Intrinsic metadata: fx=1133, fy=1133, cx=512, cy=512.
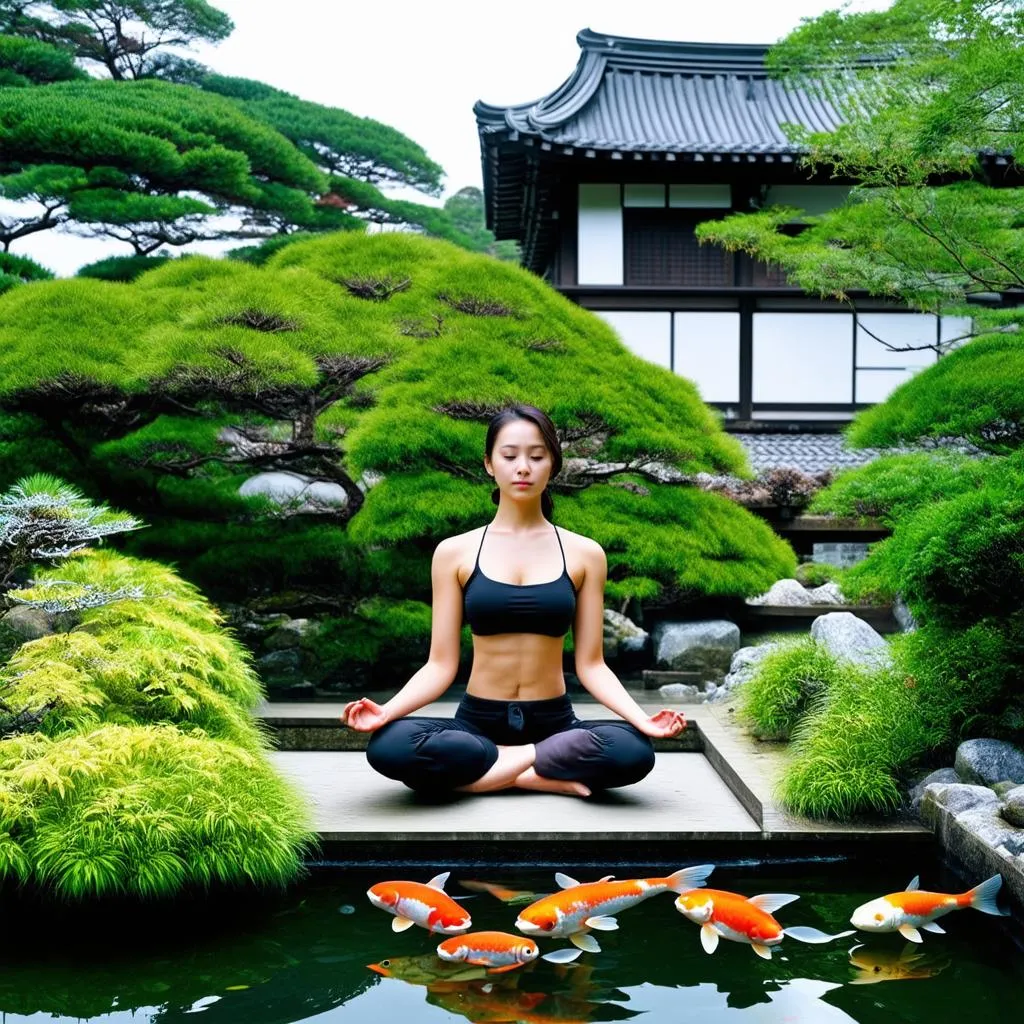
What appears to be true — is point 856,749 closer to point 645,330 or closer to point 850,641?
point 850,641

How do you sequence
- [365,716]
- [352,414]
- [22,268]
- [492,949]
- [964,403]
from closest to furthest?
1. [492,949]
2. [365,716]
3. [964,403]
4. [352,414]
5. [22,268]

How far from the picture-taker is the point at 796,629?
1031 centimetres

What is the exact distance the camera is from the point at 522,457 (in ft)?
14.7

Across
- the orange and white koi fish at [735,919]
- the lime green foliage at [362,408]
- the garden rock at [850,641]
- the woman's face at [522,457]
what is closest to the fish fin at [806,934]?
the orange and white koi fish at [735,919]

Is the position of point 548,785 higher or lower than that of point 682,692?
higher

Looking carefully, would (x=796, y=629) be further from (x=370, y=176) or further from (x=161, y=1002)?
(x=370, y=176)

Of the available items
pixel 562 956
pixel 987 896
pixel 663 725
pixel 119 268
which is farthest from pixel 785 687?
pixel 119 268

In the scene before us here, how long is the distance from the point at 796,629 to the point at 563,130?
802 centimetres

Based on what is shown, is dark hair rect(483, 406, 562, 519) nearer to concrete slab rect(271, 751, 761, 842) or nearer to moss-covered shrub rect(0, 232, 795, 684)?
concrete slab rect(271, 751, 761, 842)

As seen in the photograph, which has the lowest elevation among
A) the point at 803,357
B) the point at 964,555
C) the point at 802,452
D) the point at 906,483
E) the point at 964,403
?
the point at 964,555

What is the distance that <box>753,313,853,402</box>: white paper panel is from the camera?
14.6m

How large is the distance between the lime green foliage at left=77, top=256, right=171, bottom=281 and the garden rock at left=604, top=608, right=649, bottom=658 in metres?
7.74

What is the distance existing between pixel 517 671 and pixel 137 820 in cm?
159

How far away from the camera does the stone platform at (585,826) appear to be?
13.6 ft
